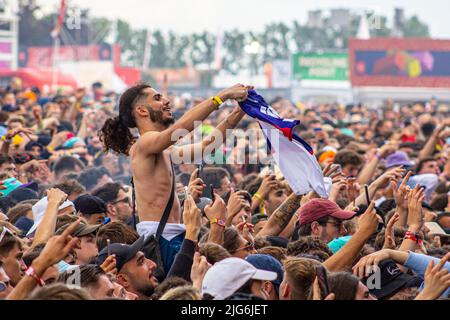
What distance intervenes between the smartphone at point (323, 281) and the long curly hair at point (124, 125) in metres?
2.29

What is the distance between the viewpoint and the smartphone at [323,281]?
584 cm

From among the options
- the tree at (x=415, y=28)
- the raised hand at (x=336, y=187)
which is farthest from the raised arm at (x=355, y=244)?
the tree at (x=415, y=28)

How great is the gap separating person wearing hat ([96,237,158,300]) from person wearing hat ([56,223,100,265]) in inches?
29.5

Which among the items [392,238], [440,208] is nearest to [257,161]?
[440,208]

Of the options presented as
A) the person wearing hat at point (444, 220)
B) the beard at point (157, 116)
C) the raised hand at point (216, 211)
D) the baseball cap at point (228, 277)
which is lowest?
the person wearing hat at point (444, 220)

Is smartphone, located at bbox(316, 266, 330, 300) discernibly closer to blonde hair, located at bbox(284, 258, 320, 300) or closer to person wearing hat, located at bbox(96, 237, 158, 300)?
blonde hair, located at bbox(284, 258, 320, 300)

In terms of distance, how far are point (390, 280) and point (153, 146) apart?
174 cm

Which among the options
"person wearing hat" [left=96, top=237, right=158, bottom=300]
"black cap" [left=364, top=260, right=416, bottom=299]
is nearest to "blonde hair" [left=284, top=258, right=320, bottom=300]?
"black cap" [left=364, top=260, right=416, bottom=299]

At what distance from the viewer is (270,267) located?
21.5 ft

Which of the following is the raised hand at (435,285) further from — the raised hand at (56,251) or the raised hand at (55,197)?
the raised hand at (55,197)

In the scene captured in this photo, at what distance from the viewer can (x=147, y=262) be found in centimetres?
688

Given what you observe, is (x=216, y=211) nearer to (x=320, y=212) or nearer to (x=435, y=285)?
(x=320, y=212)
